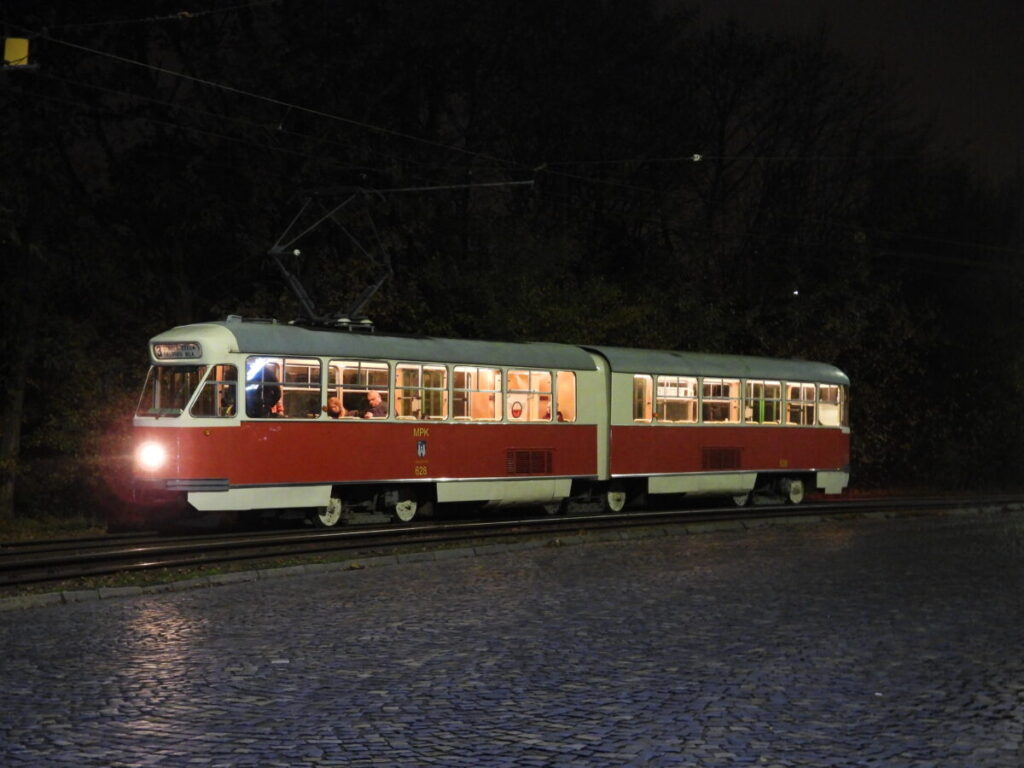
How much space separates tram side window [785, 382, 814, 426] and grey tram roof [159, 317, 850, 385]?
0.69 feet

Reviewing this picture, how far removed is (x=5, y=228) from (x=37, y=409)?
571 cm

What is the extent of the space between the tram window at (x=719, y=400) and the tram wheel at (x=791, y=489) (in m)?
2.95

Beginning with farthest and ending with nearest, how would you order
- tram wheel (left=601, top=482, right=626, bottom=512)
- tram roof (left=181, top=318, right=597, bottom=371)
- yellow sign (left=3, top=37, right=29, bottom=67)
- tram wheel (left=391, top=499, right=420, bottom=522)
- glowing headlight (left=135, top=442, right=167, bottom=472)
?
tram wheel (left=601, top=482, right=626, bottom=512) < tram wheel (left=391, top=499, right=420, bottom=522) < tram roof (left=181, top=318, right=597, bottom=371) < glowing headlight (left=135, top=442, right=167, bottom=472) < yellow sign (left=3, top=37, right=29, bottom=67)

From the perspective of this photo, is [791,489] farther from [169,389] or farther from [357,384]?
[169,389]

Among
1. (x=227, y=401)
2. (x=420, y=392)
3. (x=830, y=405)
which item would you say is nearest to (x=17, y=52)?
(x=227, y=401)

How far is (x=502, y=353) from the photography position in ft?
82.7

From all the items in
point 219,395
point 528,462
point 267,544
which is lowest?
point 267,544

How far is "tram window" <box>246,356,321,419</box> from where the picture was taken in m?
21.5

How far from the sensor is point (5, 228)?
25891mm

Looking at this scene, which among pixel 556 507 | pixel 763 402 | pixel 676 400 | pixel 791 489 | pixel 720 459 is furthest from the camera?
pixel 791 489

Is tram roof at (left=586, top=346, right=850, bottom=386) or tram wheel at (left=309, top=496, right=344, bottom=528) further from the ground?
tram roof at (left=586, top=346, right=850, bottom=386)

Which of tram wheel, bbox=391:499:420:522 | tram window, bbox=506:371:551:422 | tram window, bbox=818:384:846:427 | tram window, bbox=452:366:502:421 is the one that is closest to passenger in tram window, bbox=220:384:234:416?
tram wheel, bbox=391:499:420:522

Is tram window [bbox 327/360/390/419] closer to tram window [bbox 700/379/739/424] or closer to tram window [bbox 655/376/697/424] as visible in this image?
tram window [bbox 655/376/697/424]

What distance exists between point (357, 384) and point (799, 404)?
12.2 meters
